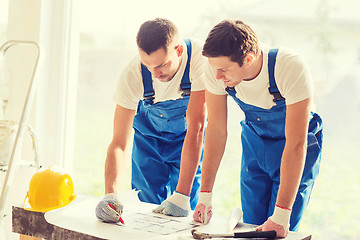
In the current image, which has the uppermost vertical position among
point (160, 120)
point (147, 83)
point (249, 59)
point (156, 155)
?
point (249, 59)

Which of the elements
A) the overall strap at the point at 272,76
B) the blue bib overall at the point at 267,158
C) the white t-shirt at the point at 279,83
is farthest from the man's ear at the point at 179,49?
the overall strap at the point at 272,76

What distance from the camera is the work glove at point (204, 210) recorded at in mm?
1658

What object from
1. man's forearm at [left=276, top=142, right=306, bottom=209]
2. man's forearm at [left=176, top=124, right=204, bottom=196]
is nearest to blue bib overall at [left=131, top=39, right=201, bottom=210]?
man's forearm at [left=176, top=124, right=204, bottom=196]

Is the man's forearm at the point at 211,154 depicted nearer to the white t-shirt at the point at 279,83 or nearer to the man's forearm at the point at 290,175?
the white t-shirt at the point at 279,83

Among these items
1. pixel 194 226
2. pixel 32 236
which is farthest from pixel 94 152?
pixel 194 226

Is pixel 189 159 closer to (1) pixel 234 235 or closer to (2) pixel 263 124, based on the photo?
(2) pixel 263 124

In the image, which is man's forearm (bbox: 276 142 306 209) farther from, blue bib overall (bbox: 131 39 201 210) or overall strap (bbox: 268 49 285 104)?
blue bib overall (bbox: 131 39 201 210)

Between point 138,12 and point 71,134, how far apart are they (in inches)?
32.0

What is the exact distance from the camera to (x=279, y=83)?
164cm

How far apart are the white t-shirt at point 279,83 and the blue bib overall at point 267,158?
0.09 feet

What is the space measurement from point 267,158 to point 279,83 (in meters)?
0.33

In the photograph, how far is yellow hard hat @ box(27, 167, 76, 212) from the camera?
167 centimetres

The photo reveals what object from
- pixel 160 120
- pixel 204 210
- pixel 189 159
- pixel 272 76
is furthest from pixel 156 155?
pixel 272 76

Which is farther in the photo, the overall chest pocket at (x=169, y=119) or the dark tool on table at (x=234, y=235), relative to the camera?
the overall chest pocket at (x=169, y=119)
